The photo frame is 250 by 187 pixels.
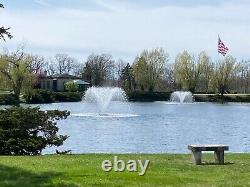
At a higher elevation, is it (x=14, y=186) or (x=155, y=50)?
(x=155, y=50)

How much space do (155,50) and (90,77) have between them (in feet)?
79.5

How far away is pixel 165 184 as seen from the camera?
377 inches

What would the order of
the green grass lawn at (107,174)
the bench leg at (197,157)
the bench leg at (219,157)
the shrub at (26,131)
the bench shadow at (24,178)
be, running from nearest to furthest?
the bench shadow at (24,178) → the green grass lawn at (107,174) → the bench leg at (197,157) → the bench leg at (219,157) → the shrub at (26,131)

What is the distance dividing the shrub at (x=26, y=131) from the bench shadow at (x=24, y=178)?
4.87 m

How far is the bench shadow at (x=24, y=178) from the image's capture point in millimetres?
9273

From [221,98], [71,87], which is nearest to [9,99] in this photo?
[71,87]

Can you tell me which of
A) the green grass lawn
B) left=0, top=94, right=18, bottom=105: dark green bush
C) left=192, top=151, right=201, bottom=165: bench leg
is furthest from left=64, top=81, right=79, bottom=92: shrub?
left=192, top=151, right=201, bottom=165: bench leg

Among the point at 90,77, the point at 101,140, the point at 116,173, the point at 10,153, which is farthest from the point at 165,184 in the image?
the point at 90,77

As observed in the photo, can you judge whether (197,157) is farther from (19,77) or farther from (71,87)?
(71,87)

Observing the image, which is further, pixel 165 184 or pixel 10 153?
pixel 10 153

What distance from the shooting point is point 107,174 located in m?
10.3

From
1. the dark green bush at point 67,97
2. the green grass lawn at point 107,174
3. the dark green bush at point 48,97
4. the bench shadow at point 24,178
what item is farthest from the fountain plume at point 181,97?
the bench shadow at point 24,178

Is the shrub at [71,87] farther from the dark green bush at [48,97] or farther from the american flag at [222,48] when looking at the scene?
the american flag at [222,48]

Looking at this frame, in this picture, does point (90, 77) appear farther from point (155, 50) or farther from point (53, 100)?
point (53, 100)
